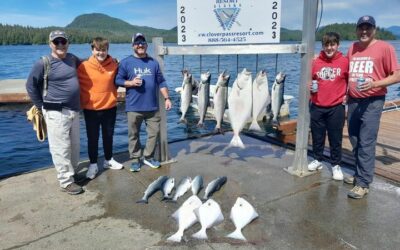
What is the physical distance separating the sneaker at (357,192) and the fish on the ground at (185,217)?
2.02m

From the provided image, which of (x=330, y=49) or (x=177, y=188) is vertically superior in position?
(x=330, y=49)

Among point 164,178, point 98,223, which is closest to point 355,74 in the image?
point 164,178

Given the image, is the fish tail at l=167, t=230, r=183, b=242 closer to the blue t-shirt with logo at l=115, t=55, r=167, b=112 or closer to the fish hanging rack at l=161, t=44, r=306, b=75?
the blue t-shirt with logo at l=115, t=55, r=167, b=112

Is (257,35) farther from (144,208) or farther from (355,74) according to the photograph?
(144,208)

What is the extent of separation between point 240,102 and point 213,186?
1283mm

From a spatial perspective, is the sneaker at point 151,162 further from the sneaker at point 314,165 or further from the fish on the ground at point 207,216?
the sneaker at point 314,165

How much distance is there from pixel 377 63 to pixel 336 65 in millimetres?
633

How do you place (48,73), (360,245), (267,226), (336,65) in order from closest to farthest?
(360,245)
(267,226)
(48,73)
(336,65)

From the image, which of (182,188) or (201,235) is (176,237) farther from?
(182,188)

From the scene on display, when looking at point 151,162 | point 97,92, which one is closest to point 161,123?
point 151,162

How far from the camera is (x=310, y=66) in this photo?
16.0ft

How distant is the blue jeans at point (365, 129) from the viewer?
423 cm

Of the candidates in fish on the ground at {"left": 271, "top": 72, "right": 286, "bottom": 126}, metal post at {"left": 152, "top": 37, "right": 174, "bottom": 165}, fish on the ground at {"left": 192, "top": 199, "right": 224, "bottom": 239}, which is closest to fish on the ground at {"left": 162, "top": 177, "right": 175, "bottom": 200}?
fish on the ground at {"left": 192, "top": 199, "right": 224, "bottom": 239}

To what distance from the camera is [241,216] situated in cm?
374
